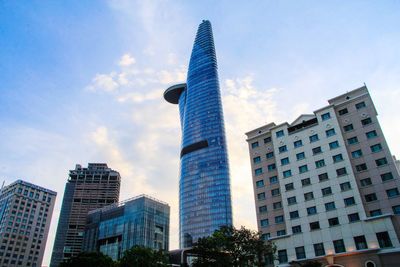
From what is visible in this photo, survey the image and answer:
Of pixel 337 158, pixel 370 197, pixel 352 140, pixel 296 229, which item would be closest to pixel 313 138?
pixel 337 158

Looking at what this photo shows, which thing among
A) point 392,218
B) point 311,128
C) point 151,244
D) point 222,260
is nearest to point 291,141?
point 311,128

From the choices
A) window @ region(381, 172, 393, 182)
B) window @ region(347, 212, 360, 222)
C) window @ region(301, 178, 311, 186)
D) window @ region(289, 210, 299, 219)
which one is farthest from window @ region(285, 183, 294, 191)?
window @ region(381, 172, 393, 182)

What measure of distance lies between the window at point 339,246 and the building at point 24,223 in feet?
555

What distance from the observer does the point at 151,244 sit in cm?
15350

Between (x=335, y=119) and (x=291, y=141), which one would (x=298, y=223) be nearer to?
(x=291, y=141)

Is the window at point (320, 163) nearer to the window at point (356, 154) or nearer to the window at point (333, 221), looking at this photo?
the window at point (356, 154)

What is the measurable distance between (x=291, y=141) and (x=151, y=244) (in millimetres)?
107234

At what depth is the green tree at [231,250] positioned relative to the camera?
51.7m

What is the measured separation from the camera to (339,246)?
56.6 m

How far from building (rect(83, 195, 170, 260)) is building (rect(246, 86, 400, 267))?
94.7 meters

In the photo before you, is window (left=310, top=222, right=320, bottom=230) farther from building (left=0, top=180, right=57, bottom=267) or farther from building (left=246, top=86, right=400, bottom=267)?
building (left=0, top=180, right=57, bottom=267)

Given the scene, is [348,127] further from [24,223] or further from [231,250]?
[24,223]

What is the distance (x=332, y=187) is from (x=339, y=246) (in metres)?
11.2

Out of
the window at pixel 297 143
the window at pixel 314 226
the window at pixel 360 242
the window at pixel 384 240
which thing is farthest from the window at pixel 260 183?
the window at pixel 384 240
